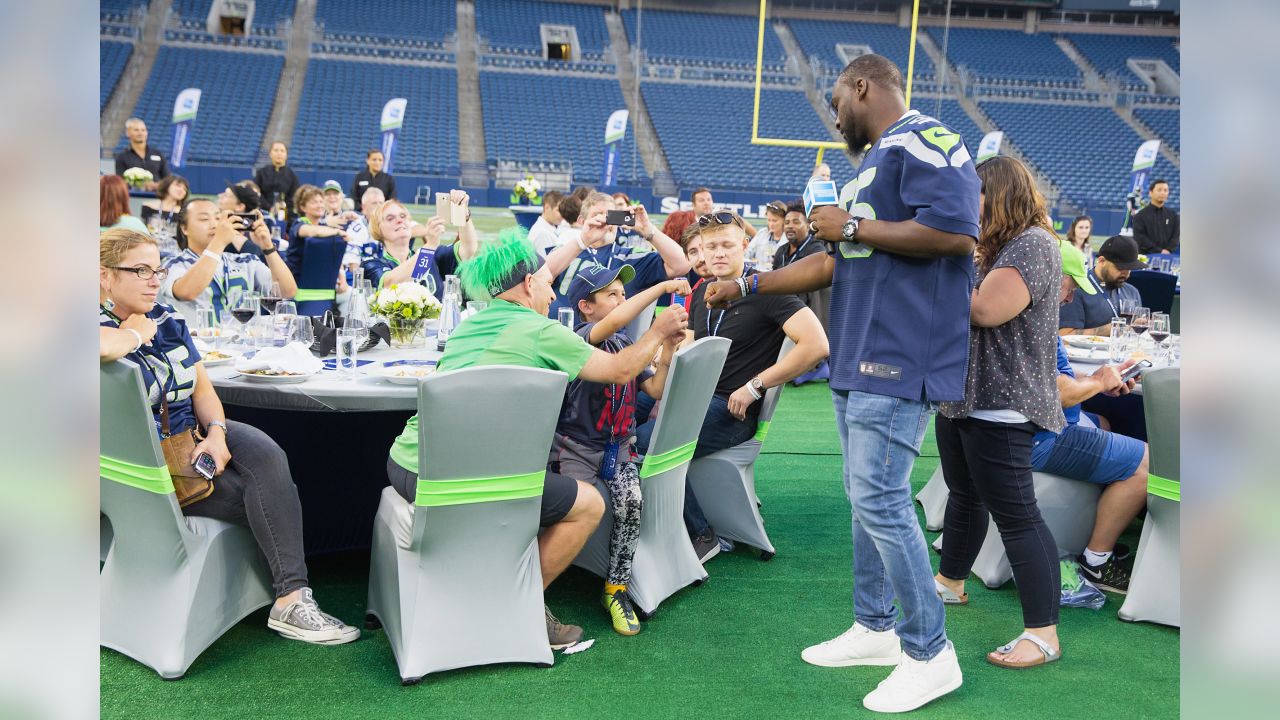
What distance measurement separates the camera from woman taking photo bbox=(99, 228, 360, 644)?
8.04 ft

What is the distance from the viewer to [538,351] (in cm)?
248

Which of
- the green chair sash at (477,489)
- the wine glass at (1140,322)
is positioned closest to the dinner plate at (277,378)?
the green chair sash at (477,489)

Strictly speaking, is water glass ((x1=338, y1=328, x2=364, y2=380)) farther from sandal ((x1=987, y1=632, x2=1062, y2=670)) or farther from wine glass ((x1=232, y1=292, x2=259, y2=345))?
sandal ((x1=987, y1=632, x2=1062, y2=670))

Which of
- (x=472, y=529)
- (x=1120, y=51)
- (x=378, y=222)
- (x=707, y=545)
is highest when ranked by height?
(x=1120, y=51)

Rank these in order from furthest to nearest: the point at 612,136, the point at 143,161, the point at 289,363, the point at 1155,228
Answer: the point at 612,136, the point at 143,161, the point at 1155,228, the point at 289,363

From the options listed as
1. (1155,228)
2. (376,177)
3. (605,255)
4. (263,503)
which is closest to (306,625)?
(263,503)

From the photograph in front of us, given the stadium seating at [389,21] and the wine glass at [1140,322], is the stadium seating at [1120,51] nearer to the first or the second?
the stadium seating at [389,21]

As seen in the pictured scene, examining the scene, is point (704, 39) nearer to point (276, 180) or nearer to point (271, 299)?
point (276, 180)

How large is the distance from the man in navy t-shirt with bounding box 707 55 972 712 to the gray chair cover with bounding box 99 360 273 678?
1.60 meters

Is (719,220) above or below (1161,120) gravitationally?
below

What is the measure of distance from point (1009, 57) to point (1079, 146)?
13.1 ft
